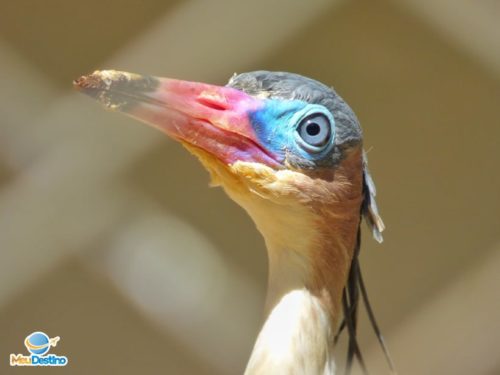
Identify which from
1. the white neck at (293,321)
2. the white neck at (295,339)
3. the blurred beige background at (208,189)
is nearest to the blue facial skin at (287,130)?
the white neck at (293,321)

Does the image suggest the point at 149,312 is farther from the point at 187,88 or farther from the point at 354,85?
the point at 187,88

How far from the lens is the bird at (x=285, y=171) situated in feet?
5.10

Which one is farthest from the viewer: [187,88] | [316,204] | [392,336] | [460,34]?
[392,336]

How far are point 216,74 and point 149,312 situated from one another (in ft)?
2.47

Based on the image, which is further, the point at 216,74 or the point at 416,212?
the point at 416,212

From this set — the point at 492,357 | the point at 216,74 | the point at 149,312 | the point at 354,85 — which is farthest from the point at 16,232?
the point at 492,357

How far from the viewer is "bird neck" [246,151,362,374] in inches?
66.4

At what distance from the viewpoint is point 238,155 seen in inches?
63.5

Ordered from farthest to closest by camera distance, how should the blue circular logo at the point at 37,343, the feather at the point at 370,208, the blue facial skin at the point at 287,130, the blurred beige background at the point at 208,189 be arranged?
the blue circular logo at the point at 37,343 < the blurred beige background at the point at 208,189 < the feather at the point at 370,208 < the blue facial skin at the point at 287,130

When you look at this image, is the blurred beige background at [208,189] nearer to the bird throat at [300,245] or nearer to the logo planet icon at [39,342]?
the logo planet icon at [39,342]

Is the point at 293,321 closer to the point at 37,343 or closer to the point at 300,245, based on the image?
the point at 300,245

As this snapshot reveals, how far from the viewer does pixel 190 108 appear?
156cm

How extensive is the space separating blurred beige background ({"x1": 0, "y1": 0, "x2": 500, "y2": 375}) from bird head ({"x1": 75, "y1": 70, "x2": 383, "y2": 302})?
0.74 meters

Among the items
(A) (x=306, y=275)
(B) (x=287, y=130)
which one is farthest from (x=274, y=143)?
(A) (x=306, y=275)
